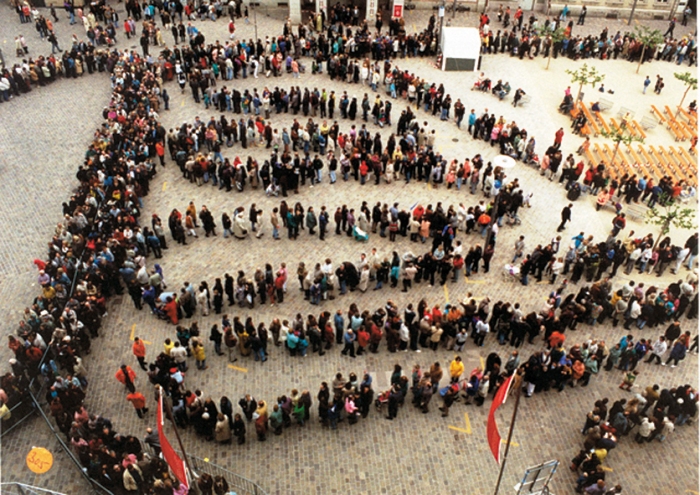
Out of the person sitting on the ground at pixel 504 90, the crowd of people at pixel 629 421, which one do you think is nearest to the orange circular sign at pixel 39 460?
the crowd of people at pixel 629 421

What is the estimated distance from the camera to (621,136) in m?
29.0

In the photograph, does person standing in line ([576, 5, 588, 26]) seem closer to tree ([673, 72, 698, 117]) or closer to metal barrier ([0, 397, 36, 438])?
tree ([673, 72, 698, 117])

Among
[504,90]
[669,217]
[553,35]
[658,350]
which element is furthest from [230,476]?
[553,35]

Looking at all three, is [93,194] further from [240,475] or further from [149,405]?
[240,475]

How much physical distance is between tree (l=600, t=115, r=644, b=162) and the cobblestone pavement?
185cm

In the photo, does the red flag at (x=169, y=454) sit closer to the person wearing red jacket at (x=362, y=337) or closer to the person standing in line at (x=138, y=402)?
the person standing in line at (x=138, y=402)

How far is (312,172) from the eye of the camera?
27594 mm

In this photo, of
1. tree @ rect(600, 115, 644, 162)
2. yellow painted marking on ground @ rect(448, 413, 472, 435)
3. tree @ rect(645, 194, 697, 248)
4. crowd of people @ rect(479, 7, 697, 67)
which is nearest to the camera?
yellow painted marking on ground @ rect(448, 413, 472, 435)

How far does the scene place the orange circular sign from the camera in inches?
635

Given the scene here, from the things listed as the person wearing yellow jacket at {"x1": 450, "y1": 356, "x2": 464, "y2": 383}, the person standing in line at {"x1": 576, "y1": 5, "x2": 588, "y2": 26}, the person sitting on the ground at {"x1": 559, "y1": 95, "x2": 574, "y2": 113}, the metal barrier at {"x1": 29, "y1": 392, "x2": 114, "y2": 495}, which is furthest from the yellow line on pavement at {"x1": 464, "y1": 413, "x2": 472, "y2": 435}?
the person standing in line at {"x1": 576, "y1": 5, "x2": 588, "y2": 26}

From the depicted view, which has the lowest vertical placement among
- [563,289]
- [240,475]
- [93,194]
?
[240,475]

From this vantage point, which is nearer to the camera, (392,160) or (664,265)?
(664,265)

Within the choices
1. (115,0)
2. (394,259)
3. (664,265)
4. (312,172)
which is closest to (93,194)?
(312,172)

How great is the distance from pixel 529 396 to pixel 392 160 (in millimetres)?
12875
